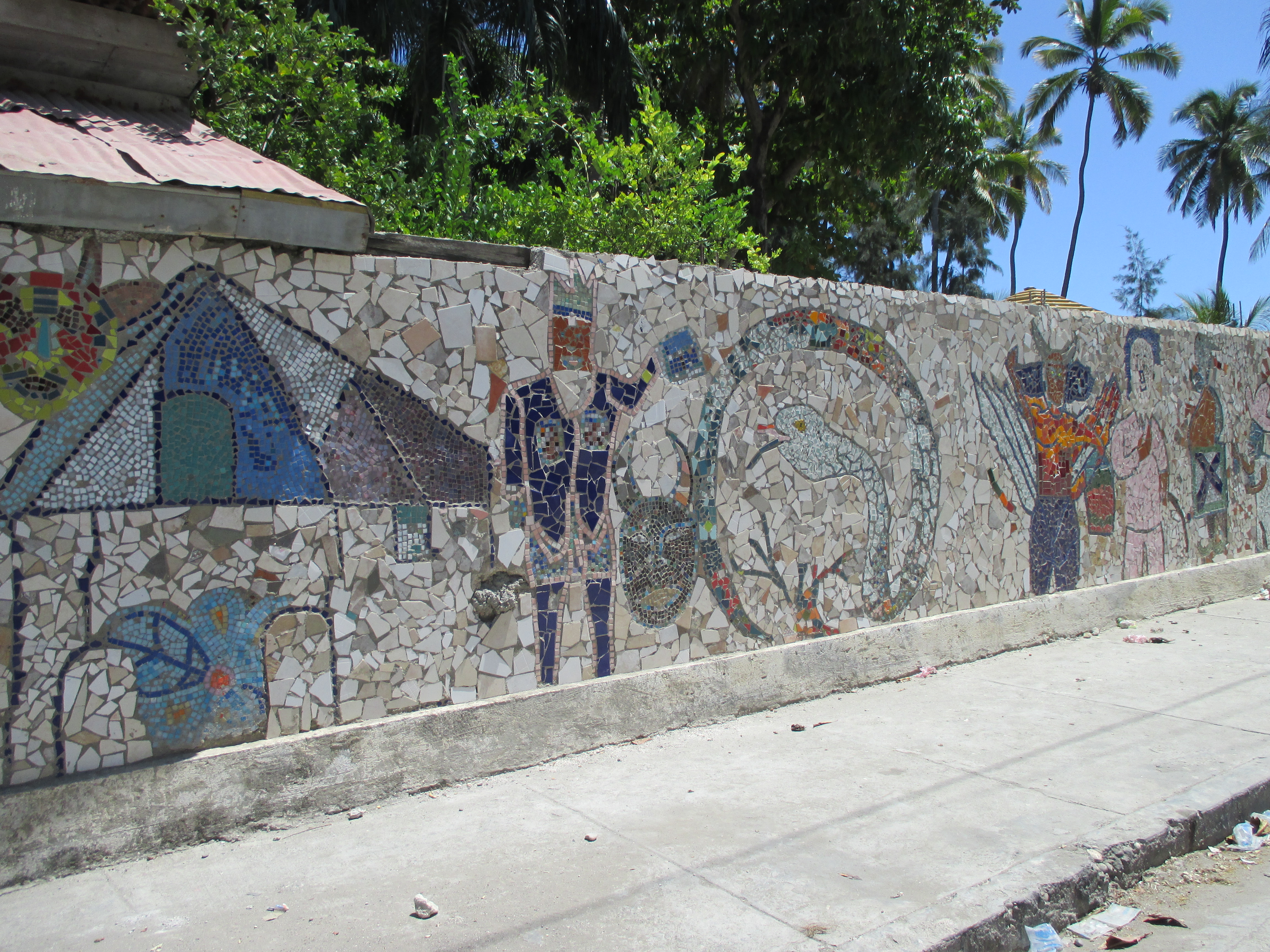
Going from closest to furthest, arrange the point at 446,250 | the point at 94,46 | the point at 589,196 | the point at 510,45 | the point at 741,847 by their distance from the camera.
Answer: the point at 741,847 → the point at 94,46 → the point at 446,250 → the point at 589,196 → the point at 510,45

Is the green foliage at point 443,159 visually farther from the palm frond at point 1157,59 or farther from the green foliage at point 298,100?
the palm frond at point 1157,59

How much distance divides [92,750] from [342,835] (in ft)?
3.40

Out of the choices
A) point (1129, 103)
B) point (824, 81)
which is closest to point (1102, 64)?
point (1129, 103)

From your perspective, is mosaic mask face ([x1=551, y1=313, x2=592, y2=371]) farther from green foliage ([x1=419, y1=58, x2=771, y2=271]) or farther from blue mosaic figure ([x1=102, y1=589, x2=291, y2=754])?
green foliage ([x1=419, y1=58, x2=771, y2=271])

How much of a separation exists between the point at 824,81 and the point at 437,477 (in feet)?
38.5

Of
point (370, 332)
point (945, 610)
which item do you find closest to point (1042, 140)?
point (945, 610)

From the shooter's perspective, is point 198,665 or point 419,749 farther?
point 419,749

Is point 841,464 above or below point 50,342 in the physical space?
below

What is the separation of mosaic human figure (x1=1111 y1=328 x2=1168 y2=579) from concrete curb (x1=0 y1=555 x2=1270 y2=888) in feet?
8.20

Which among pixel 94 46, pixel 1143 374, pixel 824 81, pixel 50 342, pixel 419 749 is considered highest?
pixel 824 81

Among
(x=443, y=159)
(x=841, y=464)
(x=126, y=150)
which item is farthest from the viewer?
(x=443, y=159)

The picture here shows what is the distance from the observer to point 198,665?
153 inches

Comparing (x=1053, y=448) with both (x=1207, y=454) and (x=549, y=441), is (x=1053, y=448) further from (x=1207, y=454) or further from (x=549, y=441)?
(x=549, y=441)

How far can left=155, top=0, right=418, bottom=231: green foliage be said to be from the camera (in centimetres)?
664
